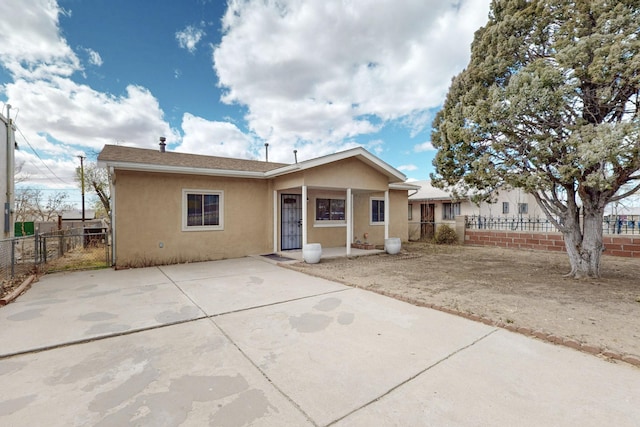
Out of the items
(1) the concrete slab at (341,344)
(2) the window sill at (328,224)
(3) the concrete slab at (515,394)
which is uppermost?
(2) the window sill at (328,224)

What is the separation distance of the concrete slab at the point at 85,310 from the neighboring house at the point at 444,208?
14039 mm

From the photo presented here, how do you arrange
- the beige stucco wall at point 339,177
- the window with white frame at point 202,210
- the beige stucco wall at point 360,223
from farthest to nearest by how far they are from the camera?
the beige stucco wall at point 360,223 → the window with white frame at point 202,210 → the beige stucco wall at point 339,177

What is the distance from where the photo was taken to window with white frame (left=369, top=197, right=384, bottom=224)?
536 inches

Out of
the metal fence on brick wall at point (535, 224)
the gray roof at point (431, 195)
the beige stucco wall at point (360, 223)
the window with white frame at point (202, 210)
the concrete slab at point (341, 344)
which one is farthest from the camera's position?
the gray roof at point (431, 195)

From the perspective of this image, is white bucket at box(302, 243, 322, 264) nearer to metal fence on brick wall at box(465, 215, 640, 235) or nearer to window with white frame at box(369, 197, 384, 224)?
window with white frame at box(369, 197, 384, 224)

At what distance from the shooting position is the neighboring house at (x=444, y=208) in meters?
17.2

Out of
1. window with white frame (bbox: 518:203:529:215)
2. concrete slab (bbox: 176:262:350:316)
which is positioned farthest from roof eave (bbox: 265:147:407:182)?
window with white frame (bbox: 518:203:529:215)

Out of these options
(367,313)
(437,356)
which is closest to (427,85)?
(367,313)

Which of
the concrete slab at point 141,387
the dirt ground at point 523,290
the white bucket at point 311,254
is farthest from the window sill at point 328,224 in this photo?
the concrete slab at point 141,387

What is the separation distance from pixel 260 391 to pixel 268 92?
13739mm

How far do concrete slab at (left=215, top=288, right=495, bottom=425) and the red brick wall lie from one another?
9652 mm

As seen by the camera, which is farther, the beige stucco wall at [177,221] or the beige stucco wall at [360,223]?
the beige stucco wall at [360,223]

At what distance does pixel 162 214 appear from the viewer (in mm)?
8727

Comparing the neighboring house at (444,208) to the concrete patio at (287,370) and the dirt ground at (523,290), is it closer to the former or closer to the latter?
the dirt ground at (523,290)
